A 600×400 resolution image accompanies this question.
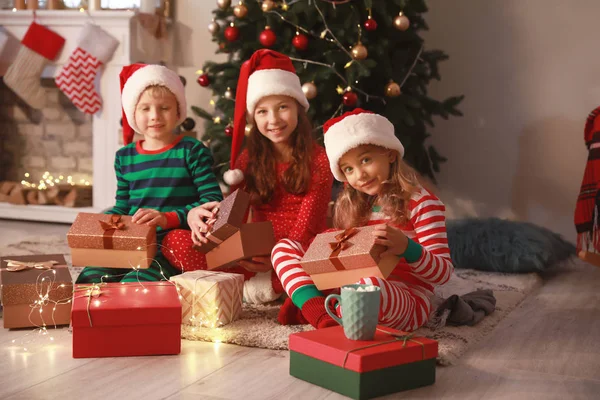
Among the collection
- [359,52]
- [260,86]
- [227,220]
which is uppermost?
[359,52]

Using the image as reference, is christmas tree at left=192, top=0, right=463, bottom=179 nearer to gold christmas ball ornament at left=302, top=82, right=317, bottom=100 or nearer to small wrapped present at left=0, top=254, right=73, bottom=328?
gold christmas ball ornament at left=302, top=82, right=317, bottom=100

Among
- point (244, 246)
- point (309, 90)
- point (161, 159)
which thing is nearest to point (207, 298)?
point (244, 246)

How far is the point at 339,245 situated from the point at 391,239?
0.48 feet

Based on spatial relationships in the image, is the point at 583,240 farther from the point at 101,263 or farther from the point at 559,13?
the point at 101,263

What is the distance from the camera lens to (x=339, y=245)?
1786 mm

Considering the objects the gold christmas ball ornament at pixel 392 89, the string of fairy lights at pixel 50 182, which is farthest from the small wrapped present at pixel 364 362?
the string of fairy lights at pixel 50 182

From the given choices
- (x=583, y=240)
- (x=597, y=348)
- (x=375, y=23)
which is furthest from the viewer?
(x=375, y=23)

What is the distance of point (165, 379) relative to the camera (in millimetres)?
1555

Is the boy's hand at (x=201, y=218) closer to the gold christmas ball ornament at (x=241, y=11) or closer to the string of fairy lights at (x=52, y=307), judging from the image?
the string of fairy lights at (x=52, y=307)

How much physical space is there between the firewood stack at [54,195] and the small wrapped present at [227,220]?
208 centimetres

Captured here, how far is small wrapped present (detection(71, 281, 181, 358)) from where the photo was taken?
1.67 metres

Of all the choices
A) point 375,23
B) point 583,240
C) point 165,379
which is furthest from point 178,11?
point 165,379

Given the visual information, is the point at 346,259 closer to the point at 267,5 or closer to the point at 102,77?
the point at 267,5

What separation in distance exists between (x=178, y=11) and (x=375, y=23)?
1505 mm
